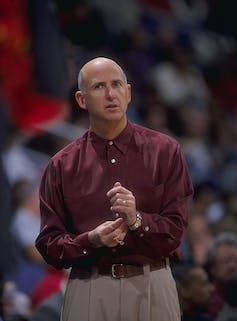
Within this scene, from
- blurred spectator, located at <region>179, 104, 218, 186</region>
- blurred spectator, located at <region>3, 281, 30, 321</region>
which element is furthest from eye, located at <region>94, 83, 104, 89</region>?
blurred spectator, located at <region>179, 104, 218, 186</region>

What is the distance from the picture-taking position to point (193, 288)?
5199 mm

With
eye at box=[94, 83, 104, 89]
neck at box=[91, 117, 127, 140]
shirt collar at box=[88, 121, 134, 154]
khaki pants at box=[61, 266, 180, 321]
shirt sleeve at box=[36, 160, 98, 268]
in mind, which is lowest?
khaki pants at box=[61, 266, 180, 321]

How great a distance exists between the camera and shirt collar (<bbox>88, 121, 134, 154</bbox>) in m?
3.48

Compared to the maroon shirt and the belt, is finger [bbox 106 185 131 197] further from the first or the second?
the belt

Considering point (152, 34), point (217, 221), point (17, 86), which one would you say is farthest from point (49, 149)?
point (152, 34)

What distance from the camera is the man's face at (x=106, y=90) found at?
3.42m

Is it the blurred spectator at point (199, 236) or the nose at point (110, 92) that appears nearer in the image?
the nose at point (110, 92)

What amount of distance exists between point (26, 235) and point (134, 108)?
7.52ft

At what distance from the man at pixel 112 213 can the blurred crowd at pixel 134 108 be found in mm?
1378

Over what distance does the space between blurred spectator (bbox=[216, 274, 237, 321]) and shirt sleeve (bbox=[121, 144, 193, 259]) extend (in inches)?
53.5

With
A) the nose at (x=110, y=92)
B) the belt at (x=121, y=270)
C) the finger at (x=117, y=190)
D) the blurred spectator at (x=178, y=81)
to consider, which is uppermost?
the nose at (x=110, y=92)

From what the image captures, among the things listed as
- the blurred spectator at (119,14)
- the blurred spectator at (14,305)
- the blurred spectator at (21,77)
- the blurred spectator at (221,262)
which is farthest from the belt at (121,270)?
the blurred spectator at (119,14)

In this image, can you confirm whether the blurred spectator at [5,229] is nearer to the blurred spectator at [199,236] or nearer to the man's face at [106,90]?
the blurred spectator at [199,236]

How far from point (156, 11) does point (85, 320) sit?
671 cm
